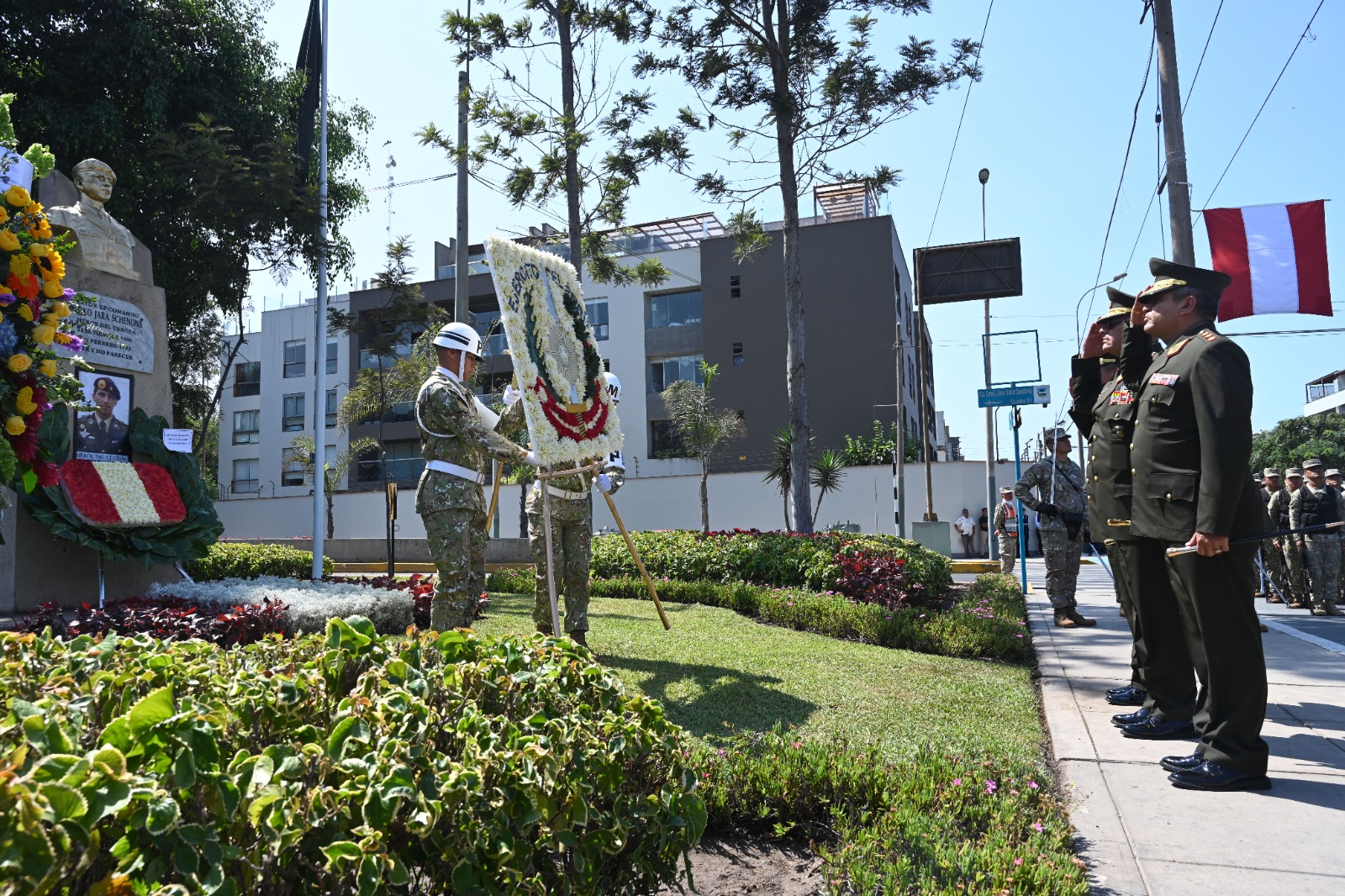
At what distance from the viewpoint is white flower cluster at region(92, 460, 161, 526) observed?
352 inches

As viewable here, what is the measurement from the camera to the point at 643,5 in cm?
1622

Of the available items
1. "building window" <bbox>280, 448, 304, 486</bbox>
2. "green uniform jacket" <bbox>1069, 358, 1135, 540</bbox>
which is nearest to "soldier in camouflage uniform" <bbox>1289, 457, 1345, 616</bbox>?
"green uniform jacket" <bbox>1069, 358, 1135, 540</bbox>

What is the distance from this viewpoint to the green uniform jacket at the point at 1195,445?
400cm

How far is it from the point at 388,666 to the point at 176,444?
28.9 feet

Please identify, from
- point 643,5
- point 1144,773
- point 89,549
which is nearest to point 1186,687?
point 1144,773

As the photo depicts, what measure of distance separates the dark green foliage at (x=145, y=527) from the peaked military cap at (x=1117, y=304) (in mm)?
8669

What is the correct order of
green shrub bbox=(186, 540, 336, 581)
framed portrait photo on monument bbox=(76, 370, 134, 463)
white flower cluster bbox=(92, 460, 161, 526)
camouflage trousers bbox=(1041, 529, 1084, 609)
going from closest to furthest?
white flower cluster bbox=(92, 460, 161, 526) < framed portrait photo on monument bbox=(76, 370, 134, 463) < camouflage trousers bbox=(1041, 529, 1084, 609) < green shrub bbox=(186, 540, 336, 581)

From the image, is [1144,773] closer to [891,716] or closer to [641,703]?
[891,716]

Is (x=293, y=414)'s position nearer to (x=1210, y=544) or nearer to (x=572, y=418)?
(x=572, y=418)

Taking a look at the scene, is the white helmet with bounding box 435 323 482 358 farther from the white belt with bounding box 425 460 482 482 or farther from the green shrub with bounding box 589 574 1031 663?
the green shrub with bounding box 589 574 1031 663

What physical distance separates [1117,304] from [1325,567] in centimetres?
879

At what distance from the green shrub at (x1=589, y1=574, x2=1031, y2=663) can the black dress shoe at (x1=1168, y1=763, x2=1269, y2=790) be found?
3.49 meters

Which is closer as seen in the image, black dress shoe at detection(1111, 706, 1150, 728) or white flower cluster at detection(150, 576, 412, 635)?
black dress shoe at detection(1111, 706, 1150, 728)

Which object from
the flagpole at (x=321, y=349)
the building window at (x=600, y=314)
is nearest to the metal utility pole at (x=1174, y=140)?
the flagpole at (x=321, y=349)
